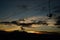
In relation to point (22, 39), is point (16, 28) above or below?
above

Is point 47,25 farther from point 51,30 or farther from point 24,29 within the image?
point 24,29

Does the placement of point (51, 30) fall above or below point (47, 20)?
below

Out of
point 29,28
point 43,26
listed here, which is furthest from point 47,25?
point 29,28

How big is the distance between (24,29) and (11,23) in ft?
2.52

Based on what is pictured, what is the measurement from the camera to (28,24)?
7480mm

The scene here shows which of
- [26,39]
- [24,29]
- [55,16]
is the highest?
[55,16]

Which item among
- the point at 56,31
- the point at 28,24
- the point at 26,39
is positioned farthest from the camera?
the point at 28,24

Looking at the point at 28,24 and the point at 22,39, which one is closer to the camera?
the point at 22,39

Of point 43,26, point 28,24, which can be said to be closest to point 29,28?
point 28,24

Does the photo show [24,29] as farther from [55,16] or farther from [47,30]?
[55,16]

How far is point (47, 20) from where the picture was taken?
736 cm

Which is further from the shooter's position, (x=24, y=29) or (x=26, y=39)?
(x=24, y=29)

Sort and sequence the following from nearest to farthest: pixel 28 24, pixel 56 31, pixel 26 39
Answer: pixel 26 39 < pixel 56 31 < pixel 28 24

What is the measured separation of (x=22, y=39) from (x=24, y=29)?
1.53 metres
